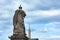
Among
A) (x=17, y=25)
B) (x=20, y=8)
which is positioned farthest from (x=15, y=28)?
(x=20, y=8)

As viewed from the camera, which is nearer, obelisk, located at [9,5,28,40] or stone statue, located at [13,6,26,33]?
obelisk, located at [9,5,28,40]

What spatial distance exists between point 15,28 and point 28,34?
7.75 feet

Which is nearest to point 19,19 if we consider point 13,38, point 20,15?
point 20,15

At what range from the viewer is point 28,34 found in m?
35.5

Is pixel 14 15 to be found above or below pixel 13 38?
above

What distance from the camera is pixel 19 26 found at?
112 feet

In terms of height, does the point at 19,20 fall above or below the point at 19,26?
above

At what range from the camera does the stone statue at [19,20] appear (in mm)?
33938

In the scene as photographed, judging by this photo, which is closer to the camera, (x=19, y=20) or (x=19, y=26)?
(x=19, y=26)

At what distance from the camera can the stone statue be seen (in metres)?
33.9

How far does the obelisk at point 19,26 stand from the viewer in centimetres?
3353

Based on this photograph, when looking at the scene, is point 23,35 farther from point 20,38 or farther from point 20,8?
point 20,8

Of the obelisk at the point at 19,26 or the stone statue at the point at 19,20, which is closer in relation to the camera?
the obelisk at the point at 19,26

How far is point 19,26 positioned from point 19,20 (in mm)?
834
